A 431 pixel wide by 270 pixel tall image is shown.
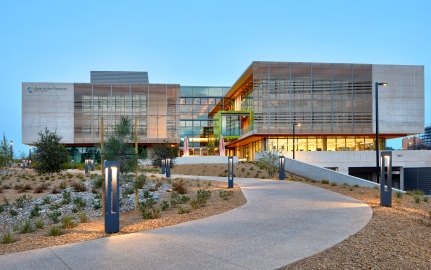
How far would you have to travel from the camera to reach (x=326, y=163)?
47.8 meters

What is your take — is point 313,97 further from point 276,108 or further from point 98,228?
point 98,228

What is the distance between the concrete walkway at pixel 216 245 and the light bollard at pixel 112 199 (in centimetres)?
68

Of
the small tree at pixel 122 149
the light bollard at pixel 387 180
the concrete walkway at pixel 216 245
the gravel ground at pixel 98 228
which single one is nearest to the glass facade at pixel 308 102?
the small tree at pixel 122 149

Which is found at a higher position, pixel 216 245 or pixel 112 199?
pixel 112 199

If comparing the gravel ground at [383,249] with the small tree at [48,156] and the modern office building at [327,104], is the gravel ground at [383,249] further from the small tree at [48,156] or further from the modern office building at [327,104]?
the modern office building at [327,104]

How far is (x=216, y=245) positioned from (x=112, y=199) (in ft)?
10.1

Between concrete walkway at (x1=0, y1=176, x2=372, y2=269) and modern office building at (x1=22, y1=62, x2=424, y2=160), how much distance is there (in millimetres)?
47325

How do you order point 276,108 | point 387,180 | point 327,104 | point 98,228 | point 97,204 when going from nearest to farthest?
point 98,228 < point 387,180 < point 97,204 < point 276,108 < point 327,104

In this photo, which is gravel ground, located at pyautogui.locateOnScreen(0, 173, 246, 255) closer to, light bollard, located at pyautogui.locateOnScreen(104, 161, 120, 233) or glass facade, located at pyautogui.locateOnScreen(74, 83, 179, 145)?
light bollard, located at pyautogui.locateOnScreen(104, 161, 120, 233)

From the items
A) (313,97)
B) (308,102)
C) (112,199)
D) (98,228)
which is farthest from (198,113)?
(112,199)

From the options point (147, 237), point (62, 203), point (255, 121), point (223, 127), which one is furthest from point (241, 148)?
point (147, 237)

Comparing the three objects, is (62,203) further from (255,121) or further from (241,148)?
(241,148)

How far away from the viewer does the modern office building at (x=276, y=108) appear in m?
63.7

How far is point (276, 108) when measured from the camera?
63.5 metres
